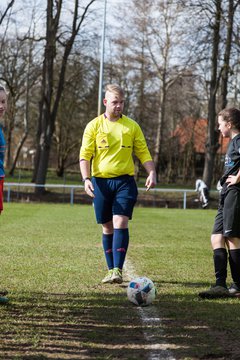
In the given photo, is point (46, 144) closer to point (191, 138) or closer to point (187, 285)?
point (191, 138)

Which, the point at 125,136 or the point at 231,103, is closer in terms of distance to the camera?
the point at 125,136

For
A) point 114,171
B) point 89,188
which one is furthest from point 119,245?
point 114,171

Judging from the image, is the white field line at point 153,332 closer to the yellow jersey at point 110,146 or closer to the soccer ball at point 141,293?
the soccer ball at point 141,293

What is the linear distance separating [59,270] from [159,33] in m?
34.1

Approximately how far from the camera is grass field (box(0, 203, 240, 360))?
3623 mm

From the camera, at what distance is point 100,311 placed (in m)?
4.68

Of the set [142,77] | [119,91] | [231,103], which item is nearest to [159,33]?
[142,77]

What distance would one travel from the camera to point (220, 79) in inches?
1231

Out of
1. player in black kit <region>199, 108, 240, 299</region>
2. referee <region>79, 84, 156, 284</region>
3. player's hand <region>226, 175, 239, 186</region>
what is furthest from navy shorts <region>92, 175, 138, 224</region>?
player's hand <region>226, 175, 239, 186</region>

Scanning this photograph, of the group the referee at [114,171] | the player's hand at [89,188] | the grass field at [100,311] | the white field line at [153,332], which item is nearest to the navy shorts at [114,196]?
the referee at [114,171]

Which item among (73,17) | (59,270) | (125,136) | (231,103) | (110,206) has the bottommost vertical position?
(59,270)

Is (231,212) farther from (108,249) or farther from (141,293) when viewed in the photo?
(108,249)

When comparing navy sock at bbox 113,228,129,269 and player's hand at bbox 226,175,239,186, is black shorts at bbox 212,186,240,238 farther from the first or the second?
navy sock at bbox 113,228,129,269

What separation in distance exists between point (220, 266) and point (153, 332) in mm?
1812
